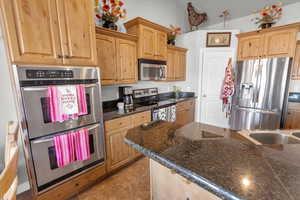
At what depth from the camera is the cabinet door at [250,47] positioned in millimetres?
2783

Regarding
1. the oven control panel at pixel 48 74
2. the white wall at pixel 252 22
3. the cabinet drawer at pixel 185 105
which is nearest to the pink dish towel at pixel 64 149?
the oven control panel at pixel 48 74

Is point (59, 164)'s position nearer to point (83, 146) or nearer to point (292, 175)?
point (83, 146)

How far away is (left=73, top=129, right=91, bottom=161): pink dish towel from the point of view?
1.57 meters

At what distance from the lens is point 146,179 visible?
6.52 ft

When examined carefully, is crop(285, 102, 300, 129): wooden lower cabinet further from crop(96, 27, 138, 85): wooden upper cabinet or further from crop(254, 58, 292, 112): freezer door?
crop(96, 27, 138, 85): wooden upper cabinet

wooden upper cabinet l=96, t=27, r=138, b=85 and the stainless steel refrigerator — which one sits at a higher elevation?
wooden upper cabinet l=96, t=27, r=138, b=85

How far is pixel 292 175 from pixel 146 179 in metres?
1.76

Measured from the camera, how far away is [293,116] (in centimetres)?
270

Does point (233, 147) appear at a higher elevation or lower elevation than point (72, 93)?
lower

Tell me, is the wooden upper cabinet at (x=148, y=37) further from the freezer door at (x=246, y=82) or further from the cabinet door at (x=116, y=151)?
the freezer door at (x=246, y=82)

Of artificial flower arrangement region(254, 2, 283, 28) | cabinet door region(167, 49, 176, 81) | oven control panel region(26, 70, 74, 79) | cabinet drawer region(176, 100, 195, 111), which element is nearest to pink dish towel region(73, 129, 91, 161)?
oven control panel region(26, 70, 74, 79)

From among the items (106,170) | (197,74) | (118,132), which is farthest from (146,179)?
(197,74)

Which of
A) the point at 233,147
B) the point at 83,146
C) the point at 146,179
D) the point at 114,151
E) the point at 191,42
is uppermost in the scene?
the point at 191,42

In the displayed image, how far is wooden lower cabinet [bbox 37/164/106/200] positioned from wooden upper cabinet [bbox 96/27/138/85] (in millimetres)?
1255
